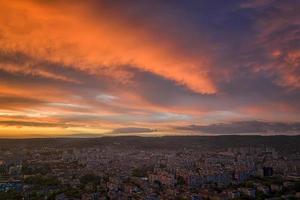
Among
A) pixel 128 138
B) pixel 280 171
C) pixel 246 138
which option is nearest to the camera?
pixel 280 171

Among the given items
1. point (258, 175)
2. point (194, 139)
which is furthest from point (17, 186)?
point (194, 139)

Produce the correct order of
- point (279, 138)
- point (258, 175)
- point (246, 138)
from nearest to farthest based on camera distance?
point (258, 175), point (279, 138), point (246, 138)

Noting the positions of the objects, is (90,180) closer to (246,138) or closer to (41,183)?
→ (41,183)

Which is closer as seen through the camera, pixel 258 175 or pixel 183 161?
pixel 258 175

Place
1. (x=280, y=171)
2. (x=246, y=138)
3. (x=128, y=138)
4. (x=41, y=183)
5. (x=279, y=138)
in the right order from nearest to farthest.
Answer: (x=41, y=183)
(x=280, y=171)
(x=279, y=138)
(x=246, y=138)
(x=128, y=138)

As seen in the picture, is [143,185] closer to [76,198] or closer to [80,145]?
[76,198]

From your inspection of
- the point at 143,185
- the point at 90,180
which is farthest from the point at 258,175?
the point at 90,180

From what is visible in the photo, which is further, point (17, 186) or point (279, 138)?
point (279, 138)

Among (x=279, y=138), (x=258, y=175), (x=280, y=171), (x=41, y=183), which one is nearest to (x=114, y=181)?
(x=41, y=183)

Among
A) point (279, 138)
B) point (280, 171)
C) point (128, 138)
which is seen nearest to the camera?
point (280, 171)
